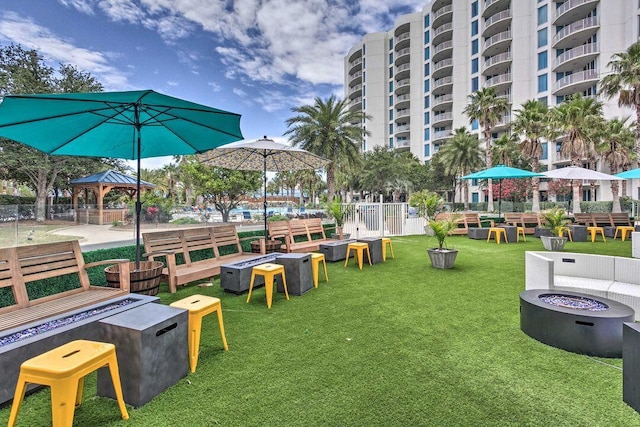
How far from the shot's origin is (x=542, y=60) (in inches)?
1347

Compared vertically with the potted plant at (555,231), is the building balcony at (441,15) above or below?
above

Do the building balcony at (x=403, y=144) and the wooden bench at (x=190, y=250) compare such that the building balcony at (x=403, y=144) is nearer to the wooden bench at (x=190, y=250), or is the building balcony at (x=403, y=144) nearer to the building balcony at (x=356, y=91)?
the building balcony at (x=356, y=91)

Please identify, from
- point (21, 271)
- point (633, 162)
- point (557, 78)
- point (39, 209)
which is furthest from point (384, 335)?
point (557, 78)

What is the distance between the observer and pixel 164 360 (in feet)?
8.53

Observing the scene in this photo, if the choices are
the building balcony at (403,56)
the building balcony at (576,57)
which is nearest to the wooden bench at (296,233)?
the building balcony at (576,57)

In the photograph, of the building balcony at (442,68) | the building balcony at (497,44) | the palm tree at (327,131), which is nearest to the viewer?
the palm tree at (327,131)

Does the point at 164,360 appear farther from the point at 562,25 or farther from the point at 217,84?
the point at 562,25

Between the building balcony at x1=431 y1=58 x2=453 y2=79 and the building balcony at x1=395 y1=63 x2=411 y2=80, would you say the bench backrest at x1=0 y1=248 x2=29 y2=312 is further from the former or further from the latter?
the building balcony at x1=395 y1=63 x2=411 y2=80

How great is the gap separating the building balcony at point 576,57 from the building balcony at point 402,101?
2083 centimetres

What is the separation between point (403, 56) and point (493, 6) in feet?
49.1

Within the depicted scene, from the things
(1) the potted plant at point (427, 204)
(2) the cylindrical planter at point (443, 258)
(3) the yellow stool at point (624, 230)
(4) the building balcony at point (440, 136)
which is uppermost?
(4) the building balcony at point (440, 136)

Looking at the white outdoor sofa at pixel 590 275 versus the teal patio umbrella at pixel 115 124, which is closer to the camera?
the teal patio umbrella at pixel 115 124

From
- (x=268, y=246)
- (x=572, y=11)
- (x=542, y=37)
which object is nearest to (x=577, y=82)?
(x=572, y=11)

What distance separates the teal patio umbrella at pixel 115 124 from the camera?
11.4ft
